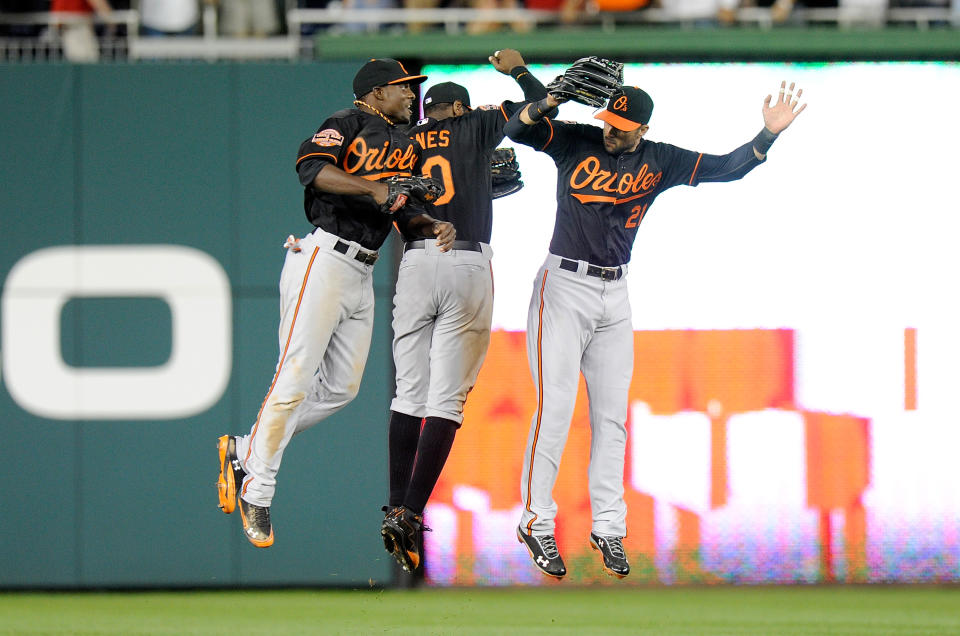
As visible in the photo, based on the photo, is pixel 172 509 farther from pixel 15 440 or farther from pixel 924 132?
pixel 924 132

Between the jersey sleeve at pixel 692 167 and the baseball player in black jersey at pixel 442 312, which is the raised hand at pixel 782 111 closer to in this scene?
the jersey sleeve at pixel 692 167

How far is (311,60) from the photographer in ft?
27.8

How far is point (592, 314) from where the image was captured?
607cm

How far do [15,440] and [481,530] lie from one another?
287cm

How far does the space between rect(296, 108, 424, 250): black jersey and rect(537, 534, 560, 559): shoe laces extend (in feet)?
4.80

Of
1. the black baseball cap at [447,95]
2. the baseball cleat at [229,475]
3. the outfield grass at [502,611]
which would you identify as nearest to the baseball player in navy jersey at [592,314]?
the black baseball cap at [447,95]

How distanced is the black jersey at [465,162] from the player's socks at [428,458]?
2.81ft

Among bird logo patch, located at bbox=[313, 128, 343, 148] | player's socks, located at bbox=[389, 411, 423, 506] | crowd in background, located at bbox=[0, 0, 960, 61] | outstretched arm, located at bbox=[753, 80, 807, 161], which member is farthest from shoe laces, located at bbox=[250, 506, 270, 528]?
crowd in background, located at bbox=[0, 0, 960, 61]

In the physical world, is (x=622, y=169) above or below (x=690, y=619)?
above

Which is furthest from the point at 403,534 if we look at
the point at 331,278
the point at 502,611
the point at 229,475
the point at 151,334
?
the point at 151,334

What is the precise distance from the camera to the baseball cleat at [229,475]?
6.12m

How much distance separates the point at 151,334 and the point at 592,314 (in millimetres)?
3430

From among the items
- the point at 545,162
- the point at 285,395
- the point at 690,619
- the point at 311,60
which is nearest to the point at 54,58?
the point at 311,60

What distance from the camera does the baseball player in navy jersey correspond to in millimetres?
6043
